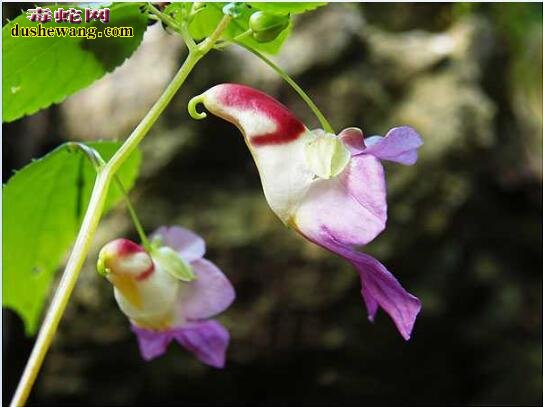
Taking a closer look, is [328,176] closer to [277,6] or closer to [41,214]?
[277,6]

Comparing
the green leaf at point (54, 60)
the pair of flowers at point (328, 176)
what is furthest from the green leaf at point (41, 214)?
the pair of flowers at point (328, 176)

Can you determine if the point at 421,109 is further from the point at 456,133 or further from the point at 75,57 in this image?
the point at 75,57

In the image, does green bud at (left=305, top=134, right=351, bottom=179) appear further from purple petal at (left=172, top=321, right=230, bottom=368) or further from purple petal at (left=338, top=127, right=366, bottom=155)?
purple petal at (left=172, top=321, right=230, bottom=368)

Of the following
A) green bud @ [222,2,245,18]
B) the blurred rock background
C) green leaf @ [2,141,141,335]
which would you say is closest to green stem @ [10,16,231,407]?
green bud @ [222,2,245,18]

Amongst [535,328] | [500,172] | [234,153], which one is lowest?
[535,328]

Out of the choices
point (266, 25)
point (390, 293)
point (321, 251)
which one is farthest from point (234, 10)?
point (321, 251)

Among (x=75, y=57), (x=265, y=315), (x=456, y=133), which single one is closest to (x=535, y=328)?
(x=456, y=133)

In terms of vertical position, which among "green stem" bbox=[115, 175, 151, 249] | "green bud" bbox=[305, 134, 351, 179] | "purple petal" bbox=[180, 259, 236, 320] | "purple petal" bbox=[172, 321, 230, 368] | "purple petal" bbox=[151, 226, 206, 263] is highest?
"green bud" bbox=[305, 134, 351, 179]

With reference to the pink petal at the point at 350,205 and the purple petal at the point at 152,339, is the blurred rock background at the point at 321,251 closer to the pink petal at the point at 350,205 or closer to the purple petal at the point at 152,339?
the purple petal at the point at 152,339
